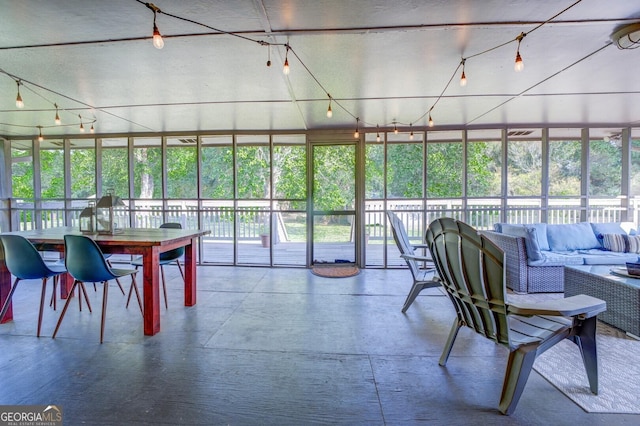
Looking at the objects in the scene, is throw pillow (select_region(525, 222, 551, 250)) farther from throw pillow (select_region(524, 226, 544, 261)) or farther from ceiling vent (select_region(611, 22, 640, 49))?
ceiling vent (select_region(611, 22, 640, 49))

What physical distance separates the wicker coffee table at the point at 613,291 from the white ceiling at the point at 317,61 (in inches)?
84.2

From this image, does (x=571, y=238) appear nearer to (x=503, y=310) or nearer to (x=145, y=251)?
(x=503, y=310)

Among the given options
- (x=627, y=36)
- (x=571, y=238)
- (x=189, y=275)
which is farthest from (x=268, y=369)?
(x=571, y=238)

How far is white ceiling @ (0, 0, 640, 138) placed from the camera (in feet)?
7.04

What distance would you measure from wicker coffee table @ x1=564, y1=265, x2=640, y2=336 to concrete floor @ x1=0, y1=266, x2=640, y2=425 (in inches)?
53.2

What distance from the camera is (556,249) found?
4.41 metres

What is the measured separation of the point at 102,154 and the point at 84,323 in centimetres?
428

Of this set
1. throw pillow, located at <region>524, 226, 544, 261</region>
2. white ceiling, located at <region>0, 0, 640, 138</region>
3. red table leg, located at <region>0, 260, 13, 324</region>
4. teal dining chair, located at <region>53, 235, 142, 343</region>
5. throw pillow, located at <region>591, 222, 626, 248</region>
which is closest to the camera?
white ceiling, located at <region>0, 0, 640, 138</region>

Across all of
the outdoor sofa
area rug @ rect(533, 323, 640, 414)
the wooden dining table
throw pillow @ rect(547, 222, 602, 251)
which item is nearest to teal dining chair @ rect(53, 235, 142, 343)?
the wooden dining table

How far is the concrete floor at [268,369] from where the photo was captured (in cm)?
175

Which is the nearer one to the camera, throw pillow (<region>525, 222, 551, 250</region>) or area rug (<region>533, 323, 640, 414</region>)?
area rug (<region>533, 323, 640, 414</region>)

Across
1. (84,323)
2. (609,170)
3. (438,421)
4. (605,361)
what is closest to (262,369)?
(438,421)

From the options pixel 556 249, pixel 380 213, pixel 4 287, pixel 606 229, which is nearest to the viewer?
pixel 4 287

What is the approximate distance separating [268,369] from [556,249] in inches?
178
